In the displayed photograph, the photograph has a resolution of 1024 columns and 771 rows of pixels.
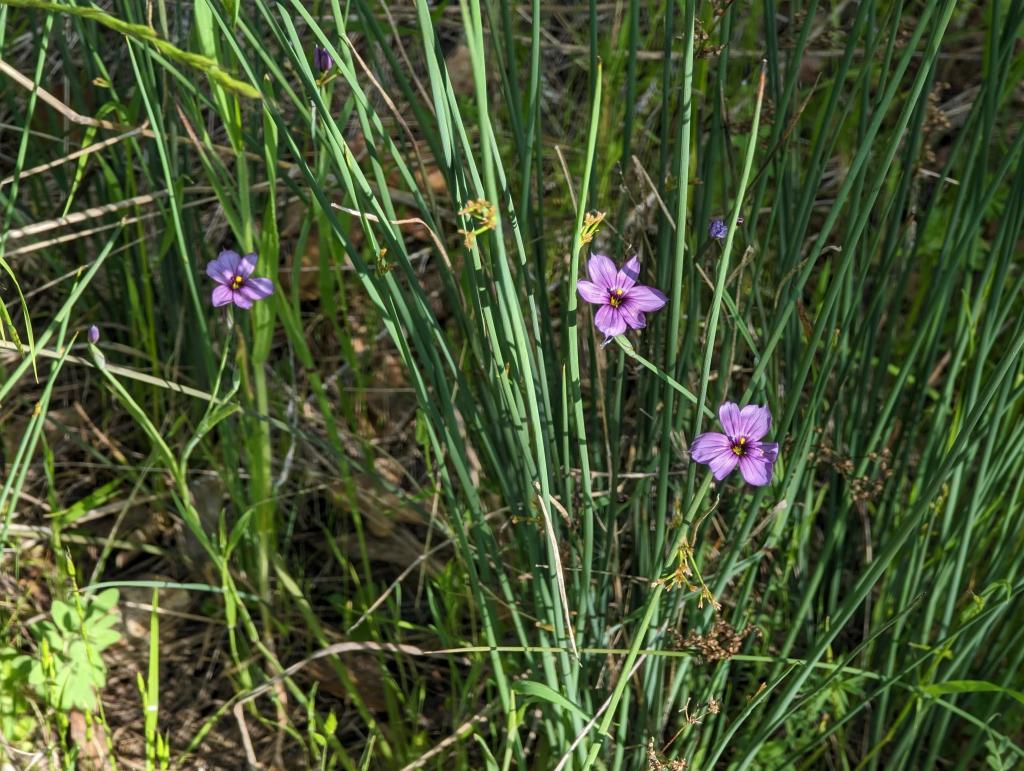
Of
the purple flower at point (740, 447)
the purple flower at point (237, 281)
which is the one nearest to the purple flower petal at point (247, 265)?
the purple flower at point (237, 281)

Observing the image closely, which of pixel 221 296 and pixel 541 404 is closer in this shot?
pixel 541 404

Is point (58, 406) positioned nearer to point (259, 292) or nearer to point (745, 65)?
point (259, 292)

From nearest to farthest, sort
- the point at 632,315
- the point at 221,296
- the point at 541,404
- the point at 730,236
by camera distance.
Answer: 1. the point at 730,236
2. the point at 632,315
3. the point at 541,404
4. the point at 221,296

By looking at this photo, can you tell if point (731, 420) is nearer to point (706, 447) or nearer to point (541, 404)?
point (706, 447)

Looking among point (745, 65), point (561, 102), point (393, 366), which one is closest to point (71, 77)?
point (393, 366)

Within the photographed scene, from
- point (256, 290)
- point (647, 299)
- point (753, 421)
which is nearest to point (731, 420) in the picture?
point (753, 421)

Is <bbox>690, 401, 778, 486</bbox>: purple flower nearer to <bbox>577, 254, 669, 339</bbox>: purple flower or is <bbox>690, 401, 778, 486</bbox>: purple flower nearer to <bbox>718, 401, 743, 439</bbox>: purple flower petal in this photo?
<bbox>718, 401, 743, 439</bbox>: purple flower petal
